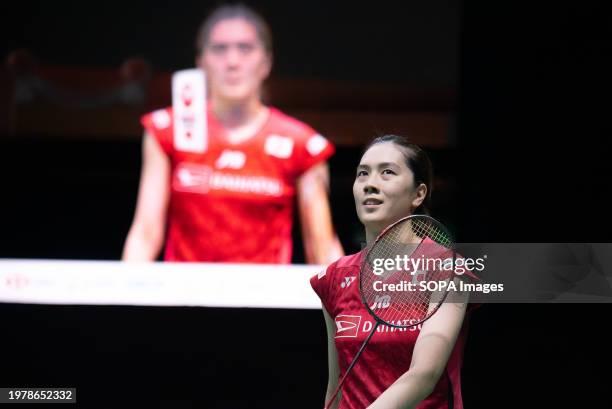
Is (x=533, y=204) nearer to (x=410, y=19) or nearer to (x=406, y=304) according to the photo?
(x=410, y=19)

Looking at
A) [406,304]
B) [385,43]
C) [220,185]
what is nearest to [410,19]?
[385,43]

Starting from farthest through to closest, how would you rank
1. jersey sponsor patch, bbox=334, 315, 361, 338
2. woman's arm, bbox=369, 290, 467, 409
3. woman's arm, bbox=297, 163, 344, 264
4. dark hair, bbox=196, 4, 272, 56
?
dark hair, bbox=196, 4, 272, 56 → woman's arm, bbox=297, 163, 344, 264 → jersey sponsor patch, bbox=334, 315, 361, 338 → woman's arm, bbox=369, 290, 467, 409

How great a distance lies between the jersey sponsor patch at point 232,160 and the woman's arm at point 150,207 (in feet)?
0.81

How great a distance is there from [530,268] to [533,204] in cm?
43

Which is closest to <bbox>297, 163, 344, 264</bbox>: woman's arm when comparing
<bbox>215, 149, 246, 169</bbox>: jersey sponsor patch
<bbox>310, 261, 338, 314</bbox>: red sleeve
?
<bbox>215, 149, 246, 169</bbox>: jersey sponsor patch

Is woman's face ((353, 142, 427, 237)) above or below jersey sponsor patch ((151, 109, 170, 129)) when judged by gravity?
below

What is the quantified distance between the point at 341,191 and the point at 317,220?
17 centimetres

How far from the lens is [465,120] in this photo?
161 inches

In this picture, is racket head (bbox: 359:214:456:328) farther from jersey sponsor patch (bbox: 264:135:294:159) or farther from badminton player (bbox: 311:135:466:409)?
jersey sponsor patch (bbox: 264:135:294:159)

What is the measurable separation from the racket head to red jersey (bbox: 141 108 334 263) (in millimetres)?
2109

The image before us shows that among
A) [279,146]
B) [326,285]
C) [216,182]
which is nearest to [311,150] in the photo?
[279,146]

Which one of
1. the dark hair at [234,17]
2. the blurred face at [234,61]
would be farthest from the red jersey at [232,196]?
the dark hair at [234,17]

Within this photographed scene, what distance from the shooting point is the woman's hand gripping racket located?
5.64 feet

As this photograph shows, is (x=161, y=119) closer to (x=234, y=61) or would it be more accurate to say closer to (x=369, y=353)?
(x=234, y=61)
